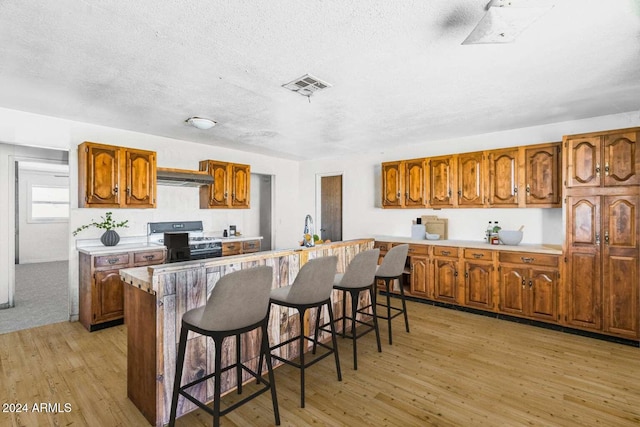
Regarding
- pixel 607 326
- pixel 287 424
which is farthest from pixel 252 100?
pixel 607 326

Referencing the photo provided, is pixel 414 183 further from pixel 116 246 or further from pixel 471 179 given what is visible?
pixel 116 246

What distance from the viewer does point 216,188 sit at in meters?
5.19

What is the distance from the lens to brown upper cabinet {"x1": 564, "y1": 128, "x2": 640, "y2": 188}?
3264mm

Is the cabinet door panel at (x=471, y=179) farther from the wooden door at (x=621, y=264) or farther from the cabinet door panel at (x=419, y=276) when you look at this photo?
the wooden door at (x=621, y=264)

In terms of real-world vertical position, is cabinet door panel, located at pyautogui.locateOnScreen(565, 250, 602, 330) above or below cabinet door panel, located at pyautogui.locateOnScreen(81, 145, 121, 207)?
below

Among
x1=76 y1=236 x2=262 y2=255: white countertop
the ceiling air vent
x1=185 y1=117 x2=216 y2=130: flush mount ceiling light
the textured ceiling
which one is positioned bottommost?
x1=76 y1=236 x2=262 y2=255: white countertop

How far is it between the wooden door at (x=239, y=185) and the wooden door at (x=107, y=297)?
2.08 metres

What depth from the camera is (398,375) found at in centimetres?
270

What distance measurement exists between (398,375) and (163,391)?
6.00 ft

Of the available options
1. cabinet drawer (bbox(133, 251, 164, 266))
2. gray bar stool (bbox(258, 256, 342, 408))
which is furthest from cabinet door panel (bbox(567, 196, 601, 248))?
cabinet drawer (bbox(133, 251, 164, 266))

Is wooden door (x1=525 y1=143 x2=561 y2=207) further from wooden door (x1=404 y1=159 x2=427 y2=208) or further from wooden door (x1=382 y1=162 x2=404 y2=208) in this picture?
wooden door (x1=382 y1=162 x2=404 y2=208)

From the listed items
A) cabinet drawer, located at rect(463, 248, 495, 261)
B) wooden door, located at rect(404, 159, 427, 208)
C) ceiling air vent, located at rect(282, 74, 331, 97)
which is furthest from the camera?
wooden door, located at rect(404, 159, 427, 208)

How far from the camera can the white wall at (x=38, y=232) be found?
8.00 metres

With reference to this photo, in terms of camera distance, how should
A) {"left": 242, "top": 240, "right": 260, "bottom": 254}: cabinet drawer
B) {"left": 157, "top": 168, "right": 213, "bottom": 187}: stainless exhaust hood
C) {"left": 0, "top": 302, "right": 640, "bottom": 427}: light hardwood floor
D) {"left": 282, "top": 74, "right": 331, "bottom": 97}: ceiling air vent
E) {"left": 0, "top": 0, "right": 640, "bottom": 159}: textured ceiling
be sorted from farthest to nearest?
{"left": 242, "top": 240, "right": 260, "bottom": 254}: cabinet drawer
{"left": 157, "top": 168, "right": 213, "bottom": 187}: stainless exhaust hood
{"left": 282, "top": 74, "right": 331, "bottom": 97}: ceiling air vent
{"left": 0, "top": 302, "right": 640, "bottom": 427}: light hardwood floor
{"left": 0, "top": 0, "right": 640, "bottom": 159}: textured ceiling
